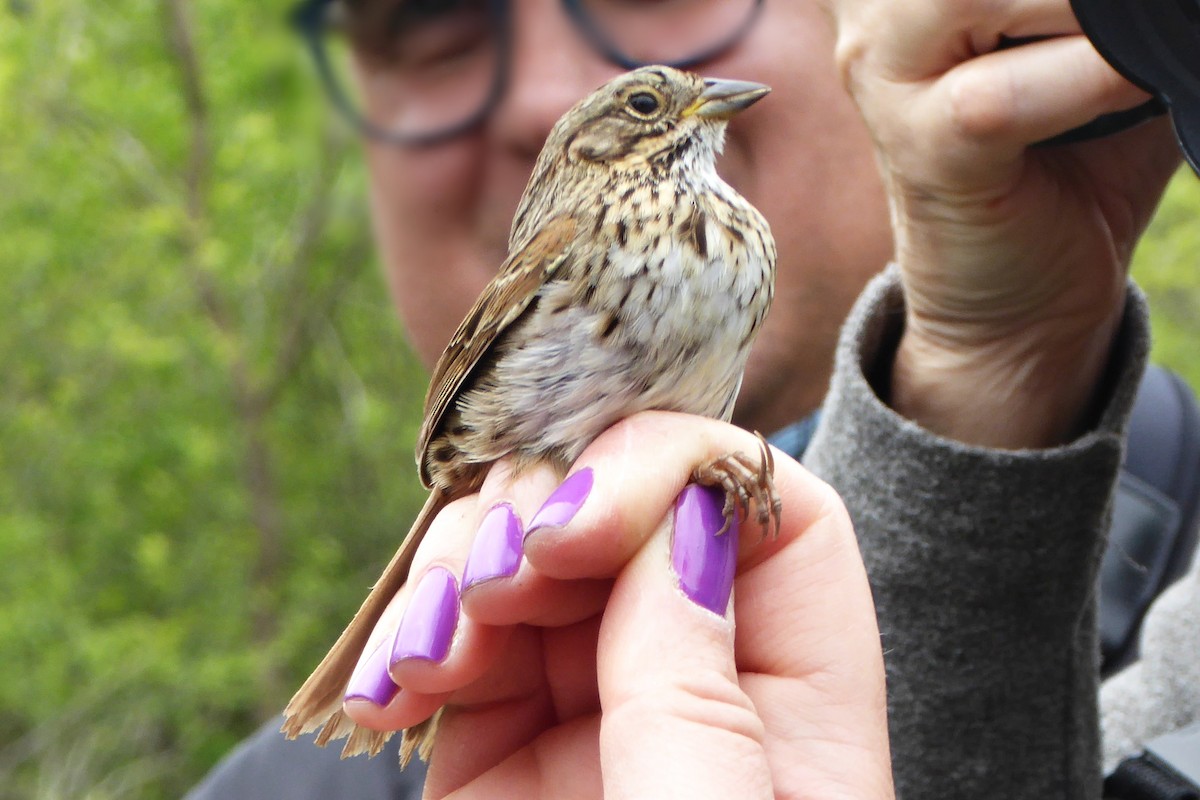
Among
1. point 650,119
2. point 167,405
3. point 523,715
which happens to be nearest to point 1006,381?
point 650,119

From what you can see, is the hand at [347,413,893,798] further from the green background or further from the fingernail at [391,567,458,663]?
the green background

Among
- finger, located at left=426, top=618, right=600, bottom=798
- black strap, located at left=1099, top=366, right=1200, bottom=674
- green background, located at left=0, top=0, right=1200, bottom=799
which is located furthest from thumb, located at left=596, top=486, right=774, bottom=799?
green background, located at left=0, top=0, right=1200, bottom=799

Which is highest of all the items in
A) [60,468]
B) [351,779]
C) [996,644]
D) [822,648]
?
[822,648]

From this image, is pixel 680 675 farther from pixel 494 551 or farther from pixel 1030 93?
pixel 1030 93

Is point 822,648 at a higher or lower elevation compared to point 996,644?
higher

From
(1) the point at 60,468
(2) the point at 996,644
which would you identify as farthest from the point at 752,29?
(1) the point at 60,468

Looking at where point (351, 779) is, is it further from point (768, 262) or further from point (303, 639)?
point (303, 639)
